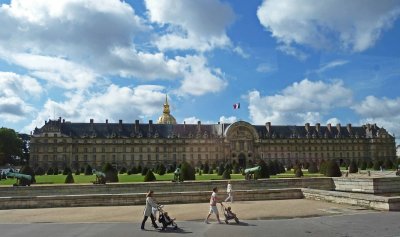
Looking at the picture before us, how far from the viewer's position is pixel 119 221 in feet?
46.4

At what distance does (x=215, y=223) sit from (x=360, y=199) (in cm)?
613

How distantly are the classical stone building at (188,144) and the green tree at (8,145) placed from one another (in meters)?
3.32

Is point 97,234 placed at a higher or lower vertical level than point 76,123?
lower

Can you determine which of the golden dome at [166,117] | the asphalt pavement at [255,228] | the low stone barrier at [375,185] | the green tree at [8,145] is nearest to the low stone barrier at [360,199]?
the asphalt pavement at [255,228]

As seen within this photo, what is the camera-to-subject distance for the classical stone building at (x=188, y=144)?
91.2 meters

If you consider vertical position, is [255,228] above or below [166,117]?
below

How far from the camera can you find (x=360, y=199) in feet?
52.8

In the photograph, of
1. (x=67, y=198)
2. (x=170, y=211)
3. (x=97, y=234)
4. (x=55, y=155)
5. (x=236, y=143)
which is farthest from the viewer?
(x=236, y=143)

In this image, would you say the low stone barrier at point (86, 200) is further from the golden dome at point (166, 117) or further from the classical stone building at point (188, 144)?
the golden dome at point (166, 117)

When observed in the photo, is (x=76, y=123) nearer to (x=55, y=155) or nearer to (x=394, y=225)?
(x=55, y=155)

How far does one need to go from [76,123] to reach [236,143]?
36.1 m

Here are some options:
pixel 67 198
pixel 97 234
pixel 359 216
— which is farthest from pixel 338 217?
pixel 67 198

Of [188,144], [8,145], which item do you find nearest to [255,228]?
[8,145]

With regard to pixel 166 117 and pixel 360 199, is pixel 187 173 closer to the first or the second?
pixel 360 199
